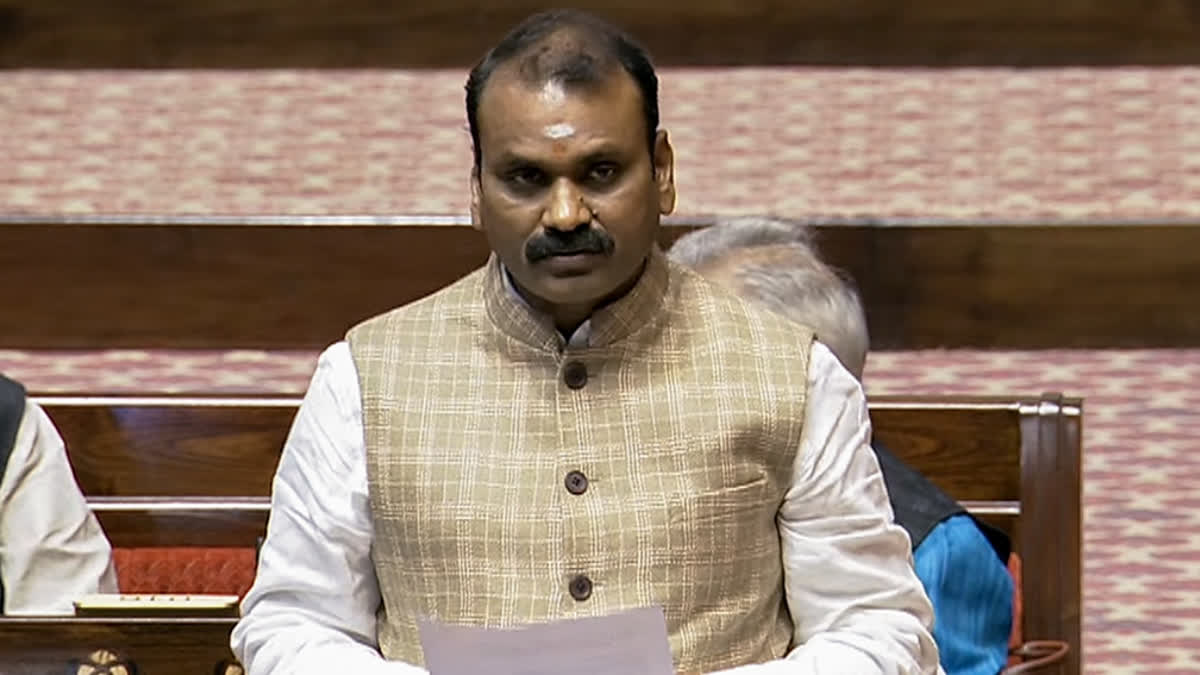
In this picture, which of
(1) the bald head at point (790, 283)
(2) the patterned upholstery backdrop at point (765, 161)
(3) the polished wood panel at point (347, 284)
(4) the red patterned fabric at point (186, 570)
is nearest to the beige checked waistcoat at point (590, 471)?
(1) the bald head at point (790, 283)

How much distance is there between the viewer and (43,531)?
3164 mm

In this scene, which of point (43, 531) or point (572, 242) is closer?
point (572, 242)

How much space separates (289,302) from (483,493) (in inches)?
126

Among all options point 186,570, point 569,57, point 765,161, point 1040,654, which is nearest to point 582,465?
point 569,57

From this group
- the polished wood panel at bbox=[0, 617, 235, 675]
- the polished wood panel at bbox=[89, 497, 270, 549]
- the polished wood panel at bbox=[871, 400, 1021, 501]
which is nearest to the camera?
the polished wood panel at bbox=[0, 617, 235, 675]

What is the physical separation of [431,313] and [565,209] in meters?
0.23

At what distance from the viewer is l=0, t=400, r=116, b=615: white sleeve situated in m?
3.15

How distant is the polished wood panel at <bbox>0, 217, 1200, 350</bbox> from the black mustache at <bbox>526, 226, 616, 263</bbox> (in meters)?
3.11

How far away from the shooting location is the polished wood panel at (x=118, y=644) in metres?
2.55

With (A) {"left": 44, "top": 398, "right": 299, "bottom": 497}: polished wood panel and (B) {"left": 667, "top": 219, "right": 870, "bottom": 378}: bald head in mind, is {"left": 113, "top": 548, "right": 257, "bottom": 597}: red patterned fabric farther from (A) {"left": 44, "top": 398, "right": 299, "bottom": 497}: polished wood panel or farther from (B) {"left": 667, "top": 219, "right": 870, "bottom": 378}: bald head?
(B) {"left": 667, "top": 219, "right": 870, "bottom": 378}: bald head

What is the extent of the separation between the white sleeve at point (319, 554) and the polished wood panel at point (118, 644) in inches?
24.0

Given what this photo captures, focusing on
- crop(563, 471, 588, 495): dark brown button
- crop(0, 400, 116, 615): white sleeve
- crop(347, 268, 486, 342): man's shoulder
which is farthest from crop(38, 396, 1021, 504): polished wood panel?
crop(563, 471, 588, 495): dark brown button

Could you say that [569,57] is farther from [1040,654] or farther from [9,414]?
[9,414]

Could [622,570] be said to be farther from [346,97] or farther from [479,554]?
[346,97]
